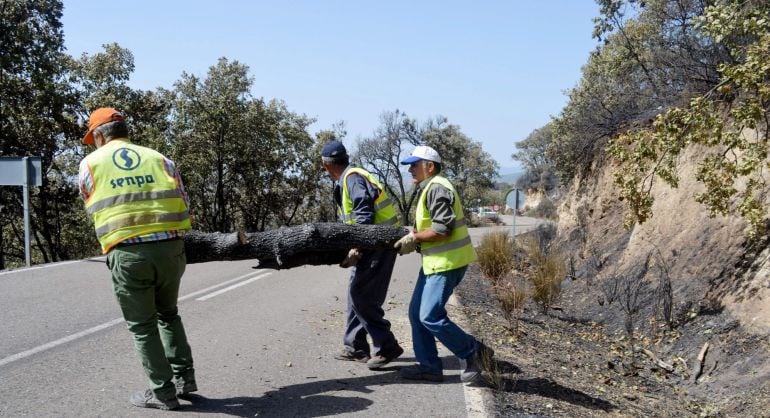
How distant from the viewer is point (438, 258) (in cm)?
500

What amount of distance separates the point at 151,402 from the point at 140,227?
3.85 ft

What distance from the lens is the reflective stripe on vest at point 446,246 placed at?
4.98 m

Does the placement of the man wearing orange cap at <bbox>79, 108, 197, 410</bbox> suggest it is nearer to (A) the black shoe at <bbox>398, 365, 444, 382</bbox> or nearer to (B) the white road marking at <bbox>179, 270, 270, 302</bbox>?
(A) the black shoe at <bbox>398, 365, 444, 382</bbox>

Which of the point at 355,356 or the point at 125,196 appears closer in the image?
the point at 125,196

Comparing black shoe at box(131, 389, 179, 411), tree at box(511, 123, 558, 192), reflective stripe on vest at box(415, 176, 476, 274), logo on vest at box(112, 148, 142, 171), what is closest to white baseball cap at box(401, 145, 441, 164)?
reflective stripe on vest at box(415, 176, 476, 274)

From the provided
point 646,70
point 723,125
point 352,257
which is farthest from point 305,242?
point 646,70

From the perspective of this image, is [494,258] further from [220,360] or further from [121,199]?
[121,199]

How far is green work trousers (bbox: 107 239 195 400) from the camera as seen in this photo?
4.02 meters

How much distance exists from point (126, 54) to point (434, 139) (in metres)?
27.0

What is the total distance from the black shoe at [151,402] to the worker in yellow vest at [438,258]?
187 cm

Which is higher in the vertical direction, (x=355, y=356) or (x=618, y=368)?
(x=355, y=356)

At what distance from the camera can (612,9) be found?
1627 cm

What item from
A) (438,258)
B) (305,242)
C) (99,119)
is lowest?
(438,258)

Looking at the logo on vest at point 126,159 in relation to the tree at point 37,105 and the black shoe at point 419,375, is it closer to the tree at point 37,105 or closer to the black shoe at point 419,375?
the black shoe at point 419,375
